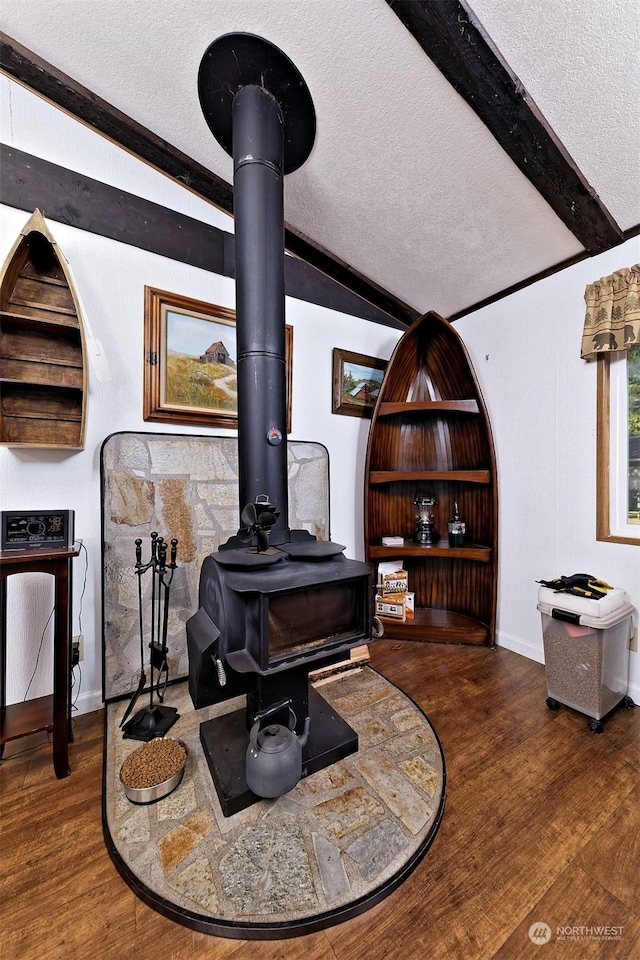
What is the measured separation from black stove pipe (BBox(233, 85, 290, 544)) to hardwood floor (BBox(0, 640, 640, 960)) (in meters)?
Answer: 1.13

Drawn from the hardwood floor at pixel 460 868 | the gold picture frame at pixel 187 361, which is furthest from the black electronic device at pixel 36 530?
the hardwood floor at pixel 460 868

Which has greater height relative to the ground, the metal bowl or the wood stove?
the wood stove

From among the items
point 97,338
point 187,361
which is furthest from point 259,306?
point 97,338

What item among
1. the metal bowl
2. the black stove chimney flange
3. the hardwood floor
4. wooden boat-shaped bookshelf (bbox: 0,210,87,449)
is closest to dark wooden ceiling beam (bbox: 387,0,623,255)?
the black stove chimney flange

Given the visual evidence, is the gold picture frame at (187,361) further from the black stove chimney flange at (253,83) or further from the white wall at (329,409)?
the black stove chimney flange at (253,83)

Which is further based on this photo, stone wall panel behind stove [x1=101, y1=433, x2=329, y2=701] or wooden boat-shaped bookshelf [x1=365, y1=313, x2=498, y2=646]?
wooden boat-shaped bookshelf [x1=365, y1=313, x2=498, y2=646]

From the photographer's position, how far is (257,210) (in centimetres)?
163

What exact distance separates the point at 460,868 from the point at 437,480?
205cm

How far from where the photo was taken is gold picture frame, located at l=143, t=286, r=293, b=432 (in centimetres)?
206

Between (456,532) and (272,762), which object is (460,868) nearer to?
(272,762)

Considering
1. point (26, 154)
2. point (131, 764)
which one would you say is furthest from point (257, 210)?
point (131, 764)

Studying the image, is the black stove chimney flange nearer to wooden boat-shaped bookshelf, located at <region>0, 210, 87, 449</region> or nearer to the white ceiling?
the white ceiling

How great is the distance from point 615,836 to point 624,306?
2.23 meters

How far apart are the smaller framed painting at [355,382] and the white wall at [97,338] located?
857 millimetres
